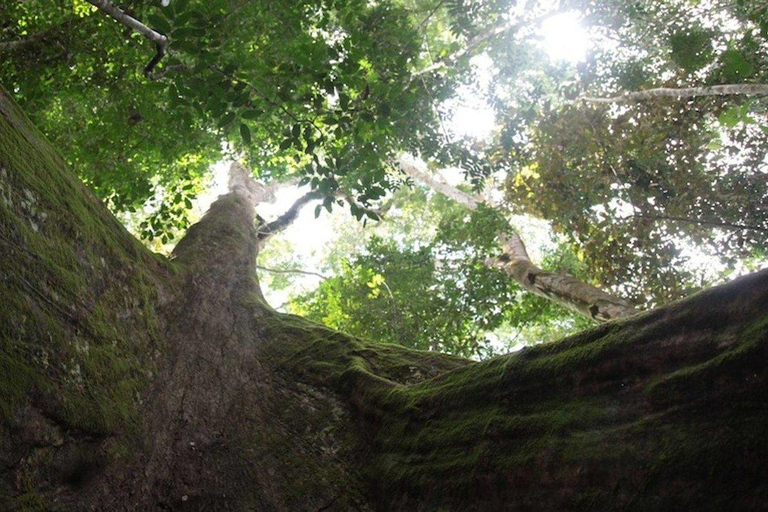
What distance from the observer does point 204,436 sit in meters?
3.03

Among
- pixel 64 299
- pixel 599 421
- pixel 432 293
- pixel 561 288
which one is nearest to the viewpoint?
pixel 599 421

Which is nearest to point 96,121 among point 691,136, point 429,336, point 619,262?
point 429,336

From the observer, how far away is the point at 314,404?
3.39 meters

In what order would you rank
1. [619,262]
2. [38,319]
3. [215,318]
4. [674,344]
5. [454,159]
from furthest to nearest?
[619,262] < [454,159] < [215,318] < [38,319] < [674,344]

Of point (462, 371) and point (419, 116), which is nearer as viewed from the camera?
point (462, 371)

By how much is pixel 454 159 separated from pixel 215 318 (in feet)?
16.1

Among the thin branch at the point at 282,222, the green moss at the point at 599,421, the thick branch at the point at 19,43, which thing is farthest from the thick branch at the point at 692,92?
the thick branch at the point at 19,43

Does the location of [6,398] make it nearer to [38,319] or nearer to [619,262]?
[38,319]

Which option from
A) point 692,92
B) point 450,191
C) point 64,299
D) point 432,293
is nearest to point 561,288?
point 432,293

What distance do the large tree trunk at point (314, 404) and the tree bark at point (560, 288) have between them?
4.24 meters

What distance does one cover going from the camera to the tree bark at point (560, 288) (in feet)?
23.3

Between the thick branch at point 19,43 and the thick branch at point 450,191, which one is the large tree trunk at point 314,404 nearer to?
the thick branch at point 19,43

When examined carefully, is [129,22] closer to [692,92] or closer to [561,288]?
[561,288]

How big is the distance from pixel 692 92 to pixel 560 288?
3301mm
